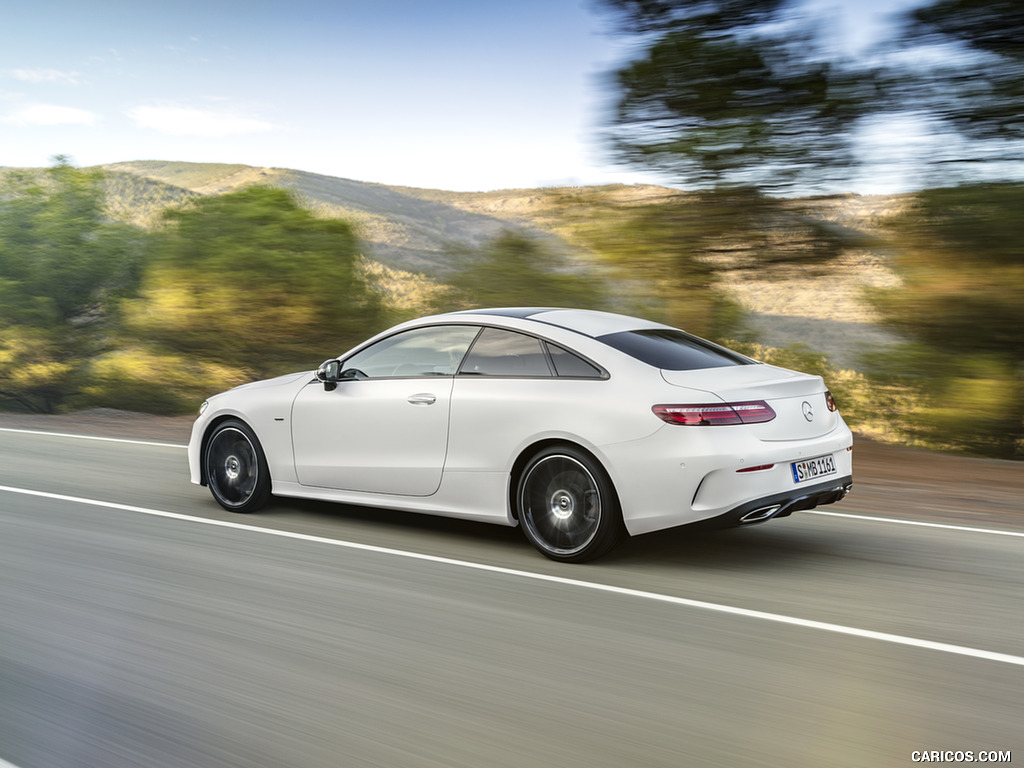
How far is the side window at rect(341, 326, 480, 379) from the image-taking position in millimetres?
6707

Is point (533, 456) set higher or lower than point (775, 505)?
higher

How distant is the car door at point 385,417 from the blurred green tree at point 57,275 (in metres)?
21.7

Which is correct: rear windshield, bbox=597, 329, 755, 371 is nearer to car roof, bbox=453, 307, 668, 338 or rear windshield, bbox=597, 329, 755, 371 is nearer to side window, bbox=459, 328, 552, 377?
car roof, bbox=453, 307, 668, 338

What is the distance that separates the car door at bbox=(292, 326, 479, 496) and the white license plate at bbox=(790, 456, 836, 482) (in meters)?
2.18

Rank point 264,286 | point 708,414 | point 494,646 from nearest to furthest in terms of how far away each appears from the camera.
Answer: point 494,646 < point 708,414 < point 264,286

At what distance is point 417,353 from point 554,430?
4.45 ft

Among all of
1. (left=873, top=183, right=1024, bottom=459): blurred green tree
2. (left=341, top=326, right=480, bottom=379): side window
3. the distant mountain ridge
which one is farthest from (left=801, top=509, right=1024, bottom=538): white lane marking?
the distant mountain ridge

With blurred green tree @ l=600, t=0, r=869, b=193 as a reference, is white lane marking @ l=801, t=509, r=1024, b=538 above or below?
below

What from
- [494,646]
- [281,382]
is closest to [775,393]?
[494,646]

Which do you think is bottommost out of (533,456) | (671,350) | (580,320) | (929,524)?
(929,524)

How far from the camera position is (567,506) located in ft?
19.9

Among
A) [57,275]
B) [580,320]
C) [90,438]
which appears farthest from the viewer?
[57,275]

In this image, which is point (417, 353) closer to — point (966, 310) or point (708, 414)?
point (708, 414)

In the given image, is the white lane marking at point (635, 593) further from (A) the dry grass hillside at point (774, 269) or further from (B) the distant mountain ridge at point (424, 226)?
(B) the distant mountain ridge at point (424, 226)
